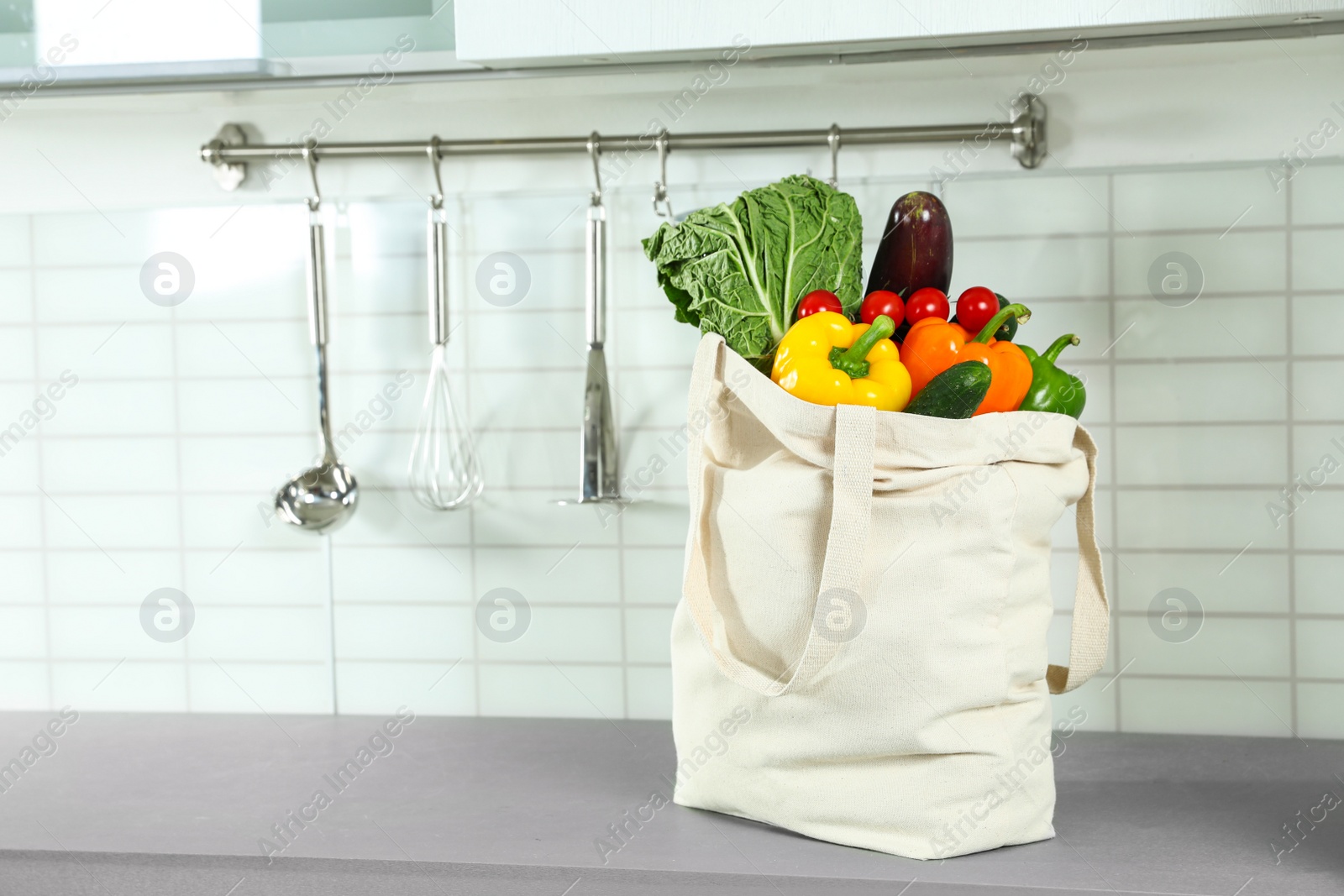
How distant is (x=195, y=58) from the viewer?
95 cm

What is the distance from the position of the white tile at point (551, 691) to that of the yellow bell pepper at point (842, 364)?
1.55 ft

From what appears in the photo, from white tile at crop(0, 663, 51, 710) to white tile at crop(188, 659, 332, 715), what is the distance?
0.17 m

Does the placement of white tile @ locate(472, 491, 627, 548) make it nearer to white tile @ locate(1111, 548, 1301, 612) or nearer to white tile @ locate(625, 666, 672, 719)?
white tile @ locate(625, 666, 672, 719)

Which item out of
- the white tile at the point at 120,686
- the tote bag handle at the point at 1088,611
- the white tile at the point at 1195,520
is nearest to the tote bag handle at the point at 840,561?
the tote bag handle at the point at 1088,611

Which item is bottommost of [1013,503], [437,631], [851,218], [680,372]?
[437,631]

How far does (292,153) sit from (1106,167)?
30.3 inches

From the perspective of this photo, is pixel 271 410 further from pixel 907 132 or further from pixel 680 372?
pixel 907 132

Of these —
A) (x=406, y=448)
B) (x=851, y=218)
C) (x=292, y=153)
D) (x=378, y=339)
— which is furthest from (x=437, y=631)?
(x=851, y=218)

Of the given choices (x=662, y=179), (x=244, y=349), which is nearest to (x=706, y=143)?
(x=662, y=179)

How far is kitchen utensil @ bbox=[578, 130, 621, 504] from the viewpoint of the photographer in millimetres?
1032

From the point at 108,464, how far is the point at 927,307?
2.86 feet

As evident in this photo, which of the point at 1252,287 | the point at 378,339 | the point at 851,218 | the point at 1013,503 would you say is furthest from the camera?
the point at 378,339

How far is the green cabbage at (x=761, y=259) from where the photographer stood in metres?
0.82

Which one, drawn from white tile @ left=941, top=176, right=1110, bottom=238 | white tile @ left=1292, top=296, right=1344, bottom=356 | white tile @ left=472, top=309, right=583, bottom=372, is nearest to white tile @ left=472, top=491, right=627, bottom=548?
white tile @ left=472, top=309, right=583, bottom=372
